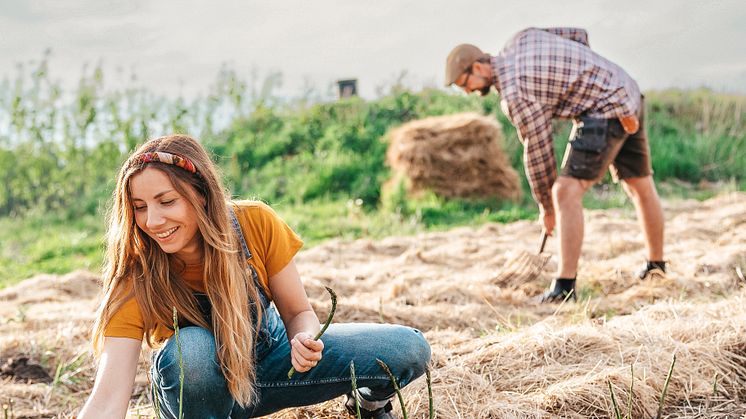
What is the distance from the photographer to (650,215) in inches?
160

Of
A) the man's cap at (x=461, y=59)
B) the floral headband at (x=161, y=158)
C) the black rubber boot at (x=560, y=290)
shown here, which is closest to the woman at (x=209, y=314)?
the floral headband at (x=161, y=158)

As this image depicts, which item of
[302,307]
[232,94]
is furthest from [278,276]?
[232,94]

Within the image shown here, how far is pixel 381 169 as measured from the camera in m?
8.47

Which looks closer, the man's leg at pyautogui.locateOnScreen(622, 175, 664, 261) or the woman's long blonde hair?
the woman's long blonde hair

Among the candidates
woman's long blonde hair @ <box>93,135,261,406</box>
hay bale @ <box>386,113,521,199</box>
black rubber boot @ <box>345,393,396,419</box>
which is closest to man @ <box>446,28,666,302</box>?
black rubber boot @ <box>345,393,396,419</box>

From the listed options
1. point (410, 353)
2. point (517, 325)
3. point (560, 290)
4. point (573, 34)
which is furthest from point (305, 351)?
point (573, 34)

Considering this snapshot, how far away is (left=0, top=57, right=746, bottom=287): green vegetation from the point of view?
7711mm

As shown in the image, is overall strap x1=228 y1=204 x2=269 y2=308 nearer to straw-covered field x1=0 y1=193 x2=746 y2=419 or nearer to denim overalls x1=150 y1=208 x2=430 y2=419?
denim overalls x1=150 y1=208 x2=430 y2=419

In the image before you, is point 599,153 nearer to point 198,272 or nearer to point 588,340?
A: point 588,340

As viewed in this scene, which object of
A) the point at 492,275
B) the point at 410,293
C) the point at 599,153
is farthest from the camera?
the point at 492,275

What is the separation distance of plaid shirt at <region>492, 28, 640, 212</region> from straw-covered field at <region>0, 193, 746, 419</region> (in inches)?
33.3

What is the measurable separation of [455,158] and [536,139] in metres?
3.56

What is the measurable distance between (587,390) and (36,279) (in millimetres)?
4167

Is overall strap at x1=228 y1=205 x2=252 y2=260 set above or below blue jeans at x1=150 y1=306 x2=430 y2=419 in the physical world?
above
